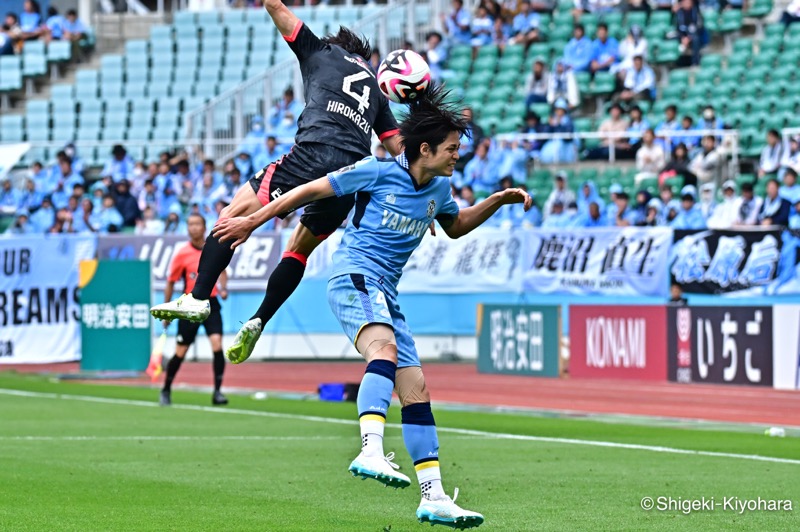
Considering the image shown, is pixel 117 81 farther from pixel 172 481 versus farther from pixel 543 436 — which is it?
pixel 172 481

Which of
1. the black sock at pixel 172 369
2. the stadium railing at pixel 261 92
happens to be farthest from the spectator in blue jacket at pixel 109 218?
the black sock at pixel 172 369

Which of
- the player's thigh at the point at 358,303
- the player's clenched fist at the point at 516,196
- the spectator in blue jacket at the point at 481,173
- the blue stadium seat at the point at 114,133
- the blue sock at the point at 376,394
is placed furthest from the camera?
the blue stadium seat at the point at 114,133

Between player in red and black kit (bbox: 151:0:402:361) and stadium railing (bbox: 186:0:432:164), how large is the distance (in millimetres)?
22366

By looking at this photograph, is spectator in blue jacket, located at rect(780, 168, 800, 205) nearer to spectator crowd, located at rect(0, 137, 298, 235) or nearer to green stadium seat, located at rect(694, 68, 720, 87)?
green stadium seat, located at rect(694, 68, 720, 87)

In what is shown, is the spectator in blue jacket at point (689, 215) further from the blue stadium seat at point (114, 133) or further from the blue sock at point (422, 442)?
the blue stadium seat at point (114, 133)

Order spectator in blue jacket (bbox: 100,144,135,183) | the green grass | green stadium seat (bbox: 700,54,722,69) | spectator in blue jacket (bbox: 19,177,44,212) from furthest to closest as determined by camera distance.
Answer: spectator in blue jacket (bbox: 100,144,135,183) < spectator in blue jacket (bbox: 19,177,44,212) < green stadium seat (bbox: 700,54,722,69) < the green grass

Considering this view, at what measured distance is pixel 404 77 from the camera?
32.5 feet

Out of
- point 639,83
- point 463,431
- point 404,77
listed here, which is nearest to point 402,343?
A: point 404,77

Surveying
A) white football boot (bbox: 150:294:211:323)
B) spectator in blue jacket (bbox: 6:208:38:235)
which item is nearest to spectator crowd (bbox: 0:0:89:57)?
spectator in blue jacket (bbox: 6:208:38:235)

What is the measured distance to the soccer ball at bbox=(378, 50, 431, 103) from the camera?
32.5 feet

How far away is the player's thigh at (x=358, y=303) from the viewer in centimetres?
829

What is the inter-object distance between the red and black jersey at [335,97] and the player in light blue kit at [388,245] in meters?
1.41

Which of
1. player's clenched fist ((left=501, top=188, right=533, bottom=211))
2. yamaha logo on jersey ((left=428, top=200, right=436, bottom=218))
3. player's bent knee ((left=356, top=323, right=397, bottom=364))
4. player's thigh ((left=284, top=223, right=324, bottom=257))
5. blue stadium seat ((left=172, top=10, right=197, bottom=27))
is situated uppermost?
blue stadium seat ((left=172, top=10, right=197, bottom=27))

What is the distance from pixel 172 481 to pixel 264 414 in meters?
6.37
